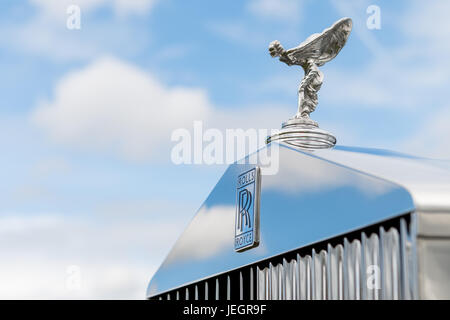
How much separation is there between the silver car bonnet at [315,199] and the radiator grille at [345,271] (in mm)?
108

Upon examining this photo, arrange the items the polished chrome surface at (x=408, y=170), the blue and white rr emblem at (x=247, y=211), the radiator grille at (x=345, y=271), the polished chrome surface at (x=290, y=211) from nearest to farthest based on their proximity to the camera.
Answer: the polished chrome surface at (x=408, y=170), the radiator grille at (x=345, y=271), the polished chrome surface at (x=290, y=211), the blue and white rr emblem at (x=247, y=211)

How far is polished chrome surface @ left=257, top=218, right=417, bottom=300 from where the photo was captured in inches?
245

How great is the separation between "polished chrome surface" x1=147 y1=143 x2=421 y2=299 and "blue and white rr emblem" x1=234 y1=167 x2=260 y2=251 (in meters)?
0.10

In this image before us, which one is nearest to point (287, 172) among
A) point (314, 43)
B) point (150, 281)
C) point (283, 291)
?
point (283, 291)

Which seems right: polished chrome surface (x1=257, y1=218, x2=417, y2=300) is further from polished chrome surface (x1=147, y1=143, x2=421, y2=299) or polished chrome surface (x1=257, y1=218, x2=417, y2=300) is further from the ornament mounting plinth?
the ornament mounting plinth

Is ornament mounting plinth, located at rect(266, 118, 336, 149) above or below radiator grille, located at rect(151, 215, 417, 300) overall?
above

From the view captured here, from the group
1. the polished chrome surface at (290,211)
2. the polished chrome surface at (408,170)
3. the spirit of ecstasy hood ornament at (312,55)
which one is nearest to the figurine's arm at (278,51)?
the spirit of ecstasy hood ornament at (312,55)

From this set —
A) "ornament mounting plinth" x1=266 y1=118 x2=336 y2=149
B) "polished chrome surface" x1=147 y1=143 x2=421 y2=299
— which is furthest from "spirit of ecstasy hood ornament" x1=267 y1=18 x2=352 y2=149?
"polished chrome surface" x1=147 y1=143 x2=421 y2=299

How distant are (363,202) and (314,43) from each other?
3200 millimetres

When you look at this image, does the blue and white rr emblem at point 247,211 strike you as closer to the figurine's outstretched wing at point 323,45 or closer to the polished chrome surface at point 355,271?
A: the polished chrome surface at point 355,271

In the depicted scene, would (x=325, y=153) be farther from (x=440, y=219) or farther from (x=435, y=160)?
(x=440, y=219)

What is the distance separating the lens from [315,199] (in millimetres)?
7664

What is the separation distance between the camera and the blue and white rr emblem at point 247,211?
8.86 metres
